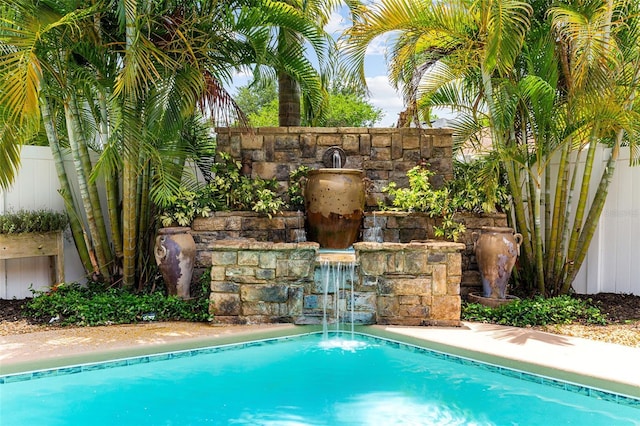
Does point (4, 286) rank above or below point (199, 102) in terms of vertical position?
below

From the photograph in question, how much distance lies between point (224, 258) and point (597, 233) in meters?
4.13

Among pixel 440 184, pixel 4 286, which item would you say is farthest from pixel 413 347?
pixel 4 286

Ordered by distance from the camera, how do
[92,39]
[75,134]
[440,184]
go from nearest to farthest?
[92,39]
[75,134]
[440,184]

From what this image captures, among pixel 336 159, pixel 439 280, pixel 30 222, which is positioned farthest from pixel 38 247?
pixel 439 280

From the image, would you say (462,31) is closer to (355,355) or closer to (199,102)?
(199,102)

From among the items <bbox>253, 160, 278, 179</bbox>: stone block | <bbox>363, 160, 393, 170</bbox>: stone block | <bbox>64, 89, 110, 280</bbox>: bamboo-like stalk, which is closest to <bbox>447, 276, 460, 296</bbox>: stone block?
<bbox>363, 160, 393, 170</bbox>: stone block

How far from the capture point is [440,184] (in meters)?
6.88

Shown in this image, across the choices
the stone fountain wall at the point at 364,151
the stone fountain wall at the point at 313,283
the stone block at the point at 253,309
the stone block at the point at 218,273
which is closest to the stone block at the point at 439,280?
the stone fountain wall at the point at 313,283

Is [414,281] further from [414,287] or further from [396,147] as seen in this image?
[396,147]

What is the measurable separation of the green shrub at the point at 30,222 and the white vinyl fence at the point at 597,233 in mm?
284

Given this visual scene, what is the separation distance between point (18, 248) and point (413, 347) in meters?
4.06

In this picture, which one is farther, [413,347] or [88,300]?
[88,300]

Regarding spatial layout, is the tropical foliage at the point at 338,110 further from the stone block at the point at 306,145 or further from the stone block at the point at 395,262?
the stone block at the point at 395,262

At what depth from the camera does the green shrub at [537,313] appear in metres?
4.84
